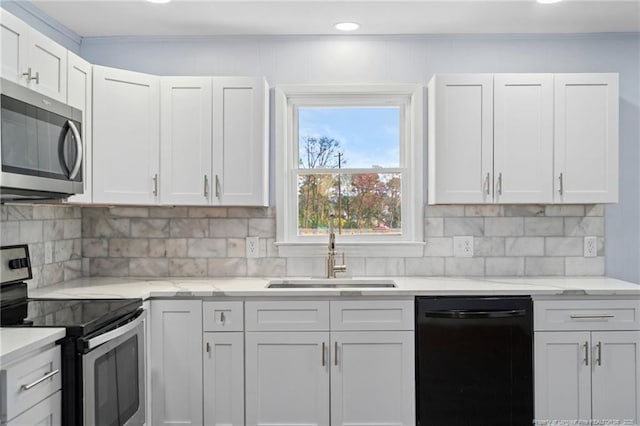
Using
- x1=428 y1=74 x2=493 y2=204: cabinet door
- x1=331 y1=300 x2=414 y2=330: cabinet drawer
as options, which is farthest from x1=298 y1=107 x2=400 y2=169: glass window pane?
x1=331 y1=300 x2=414 y2=330: cabinet drawer

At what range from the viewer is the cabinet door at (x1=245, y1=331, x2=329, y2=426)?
9.17 ft

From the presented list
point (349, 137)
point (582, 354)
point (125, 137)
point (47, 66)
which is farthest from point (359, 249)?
point (47, 66)

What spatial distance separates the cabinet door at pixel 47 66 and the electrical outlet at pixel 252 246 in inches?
52.1

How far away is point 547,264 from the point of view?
3.35 meters

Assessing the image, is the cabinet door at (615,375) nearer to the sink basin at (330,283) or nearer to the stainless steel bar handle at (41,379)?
the sink basin at (330,283)

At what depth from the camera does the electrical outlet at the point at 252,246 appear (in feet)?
11.1

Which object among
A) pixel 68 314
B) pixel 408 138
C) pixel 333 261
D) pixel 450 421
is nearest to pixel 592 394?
pixel 450 421

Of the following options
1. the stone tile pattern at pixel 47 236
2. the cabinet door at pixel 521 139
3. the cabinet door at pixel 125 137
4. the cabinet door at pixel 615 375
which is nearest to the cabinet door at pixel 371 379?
the cabinet door at pixel 615 375

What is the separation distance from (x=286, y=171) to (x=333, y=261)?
657 mm

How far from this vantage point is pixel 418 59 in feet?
11.1

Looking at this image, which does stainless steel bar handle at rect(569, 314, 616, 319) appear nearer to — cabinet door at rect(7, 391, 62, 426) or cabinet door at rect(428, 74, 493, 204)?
cabinet door at rect(428, 74, 493, 204)

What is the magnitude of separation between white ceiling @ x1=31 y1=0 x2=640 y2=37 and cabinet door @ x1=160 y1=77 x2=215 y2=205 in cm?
38

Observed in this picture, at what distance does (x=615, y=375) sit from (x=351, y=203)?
1.76 metres

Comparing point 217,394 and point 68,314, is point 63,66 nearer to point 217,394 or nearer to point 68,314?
point 68,314
